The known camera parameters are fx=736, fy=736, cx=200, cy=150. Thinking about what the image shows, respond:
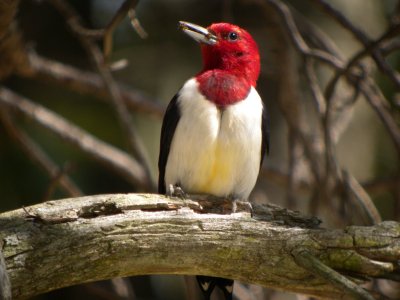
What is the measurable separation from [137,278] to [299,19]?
10.3 ft

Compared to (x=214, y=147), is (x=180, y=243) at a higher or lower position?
lower

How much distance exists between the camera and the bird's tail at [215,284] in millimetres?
3771

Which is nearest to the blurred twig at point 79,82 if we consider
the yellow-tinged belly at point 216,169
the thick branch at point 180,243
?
the yellow-tinged belly at point 216,169

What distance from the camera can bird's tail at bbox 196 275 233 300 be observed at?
3.77 meters

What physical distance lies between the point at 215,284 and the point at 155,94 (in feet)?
11.9

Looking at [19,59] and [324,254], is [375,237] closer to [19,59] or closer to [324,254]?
[324,254]

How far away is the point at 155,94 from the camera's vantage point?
7168mm

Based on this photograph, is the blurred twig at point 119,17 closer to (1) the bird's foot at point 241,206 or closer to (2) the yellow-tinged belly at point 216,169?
(2) the yellow-tinged belly at point 216,169

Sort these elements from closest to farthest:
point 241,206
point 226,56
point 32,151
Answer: point 241,206
point 226,56
point 32,151

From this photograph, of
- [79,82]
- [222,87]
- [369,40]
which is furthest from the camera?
[79,82]

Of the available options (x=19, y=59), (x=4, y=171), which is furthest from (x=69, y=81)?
(x=4, y=171)

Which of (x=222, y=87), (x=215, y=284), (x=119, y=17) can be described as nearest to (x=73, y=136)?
(x=222, y=87)

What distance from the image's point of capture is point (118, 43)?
6.99 meters

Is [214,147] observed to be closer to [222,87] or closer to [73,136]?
[222,87]
